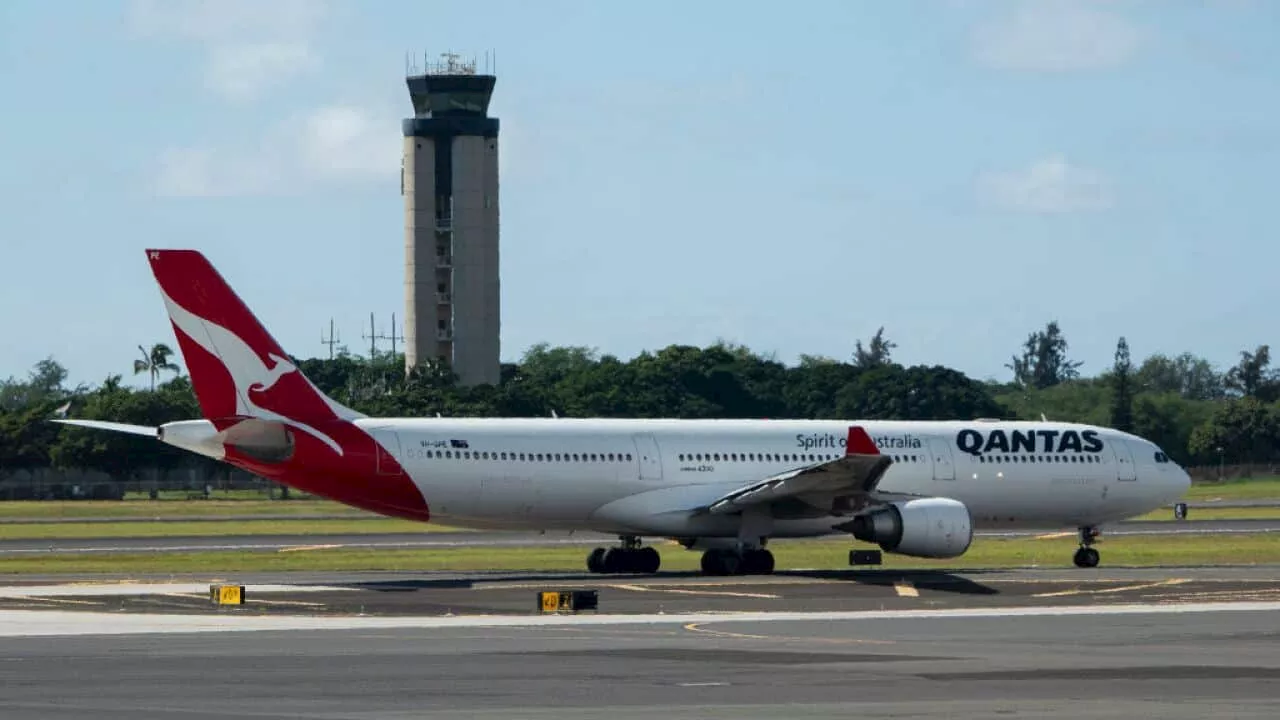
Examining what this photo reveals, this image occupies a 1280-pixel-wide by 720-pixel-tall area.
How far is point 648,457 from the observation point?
158ft

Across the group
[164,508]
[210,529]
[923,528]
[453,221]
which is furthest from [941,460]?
[453,221]

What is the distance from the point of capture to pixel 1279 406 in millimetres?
142500

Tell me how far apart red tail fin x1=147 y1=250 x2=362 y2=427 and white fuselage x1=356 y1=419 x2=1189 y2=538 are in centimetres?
231

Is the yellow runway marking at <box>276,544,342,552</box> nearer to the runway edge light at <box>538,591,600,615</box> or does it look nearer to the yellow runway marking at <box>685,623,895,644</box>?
the runway edge light at <box>538,591,600,615</box>

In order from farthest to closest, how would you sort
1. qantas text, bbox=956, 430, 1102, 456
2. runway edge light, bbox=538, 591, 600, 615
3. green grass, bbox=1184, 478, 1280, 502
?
green grass, bbox=1184, 478, 1280, 502, qantas text, bbox=956, 430, 1102, 456, runway edge light, bbox=538, 591, 600, 615

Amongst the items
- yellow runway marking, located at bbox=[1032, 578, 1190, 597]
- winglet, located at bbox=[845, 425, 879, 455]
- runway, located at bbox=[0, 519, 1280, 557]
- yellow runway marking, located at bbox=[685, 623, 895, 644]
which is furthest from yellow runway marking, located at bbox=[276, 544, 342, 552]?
yellow runway marking, located at bbox=[685, 623, 895, 644]

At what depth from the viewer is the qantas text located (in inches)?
2024

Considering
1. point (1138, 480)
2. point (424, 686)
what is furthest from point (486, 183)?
point (424, 686)

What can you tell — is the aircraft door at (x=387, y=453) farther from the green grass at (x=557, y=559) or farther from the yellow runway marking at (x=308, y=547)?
the yellow runway marking at (x=308, y=547)

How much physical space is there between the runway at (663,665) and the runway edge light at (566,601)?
3.28ft

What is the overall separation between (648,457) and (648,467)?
248 mm

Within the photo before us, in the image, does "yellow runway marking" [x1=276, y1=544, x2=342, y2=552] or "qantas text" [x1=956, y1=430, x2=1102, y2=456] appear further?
"yellow runway marking" [x1=276, y1=544, x2=342, y2=552]

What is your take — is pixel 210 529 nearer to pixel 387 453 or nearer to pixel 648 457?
pixel 648 457

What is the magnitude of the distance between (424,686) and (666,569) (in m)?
26.7
